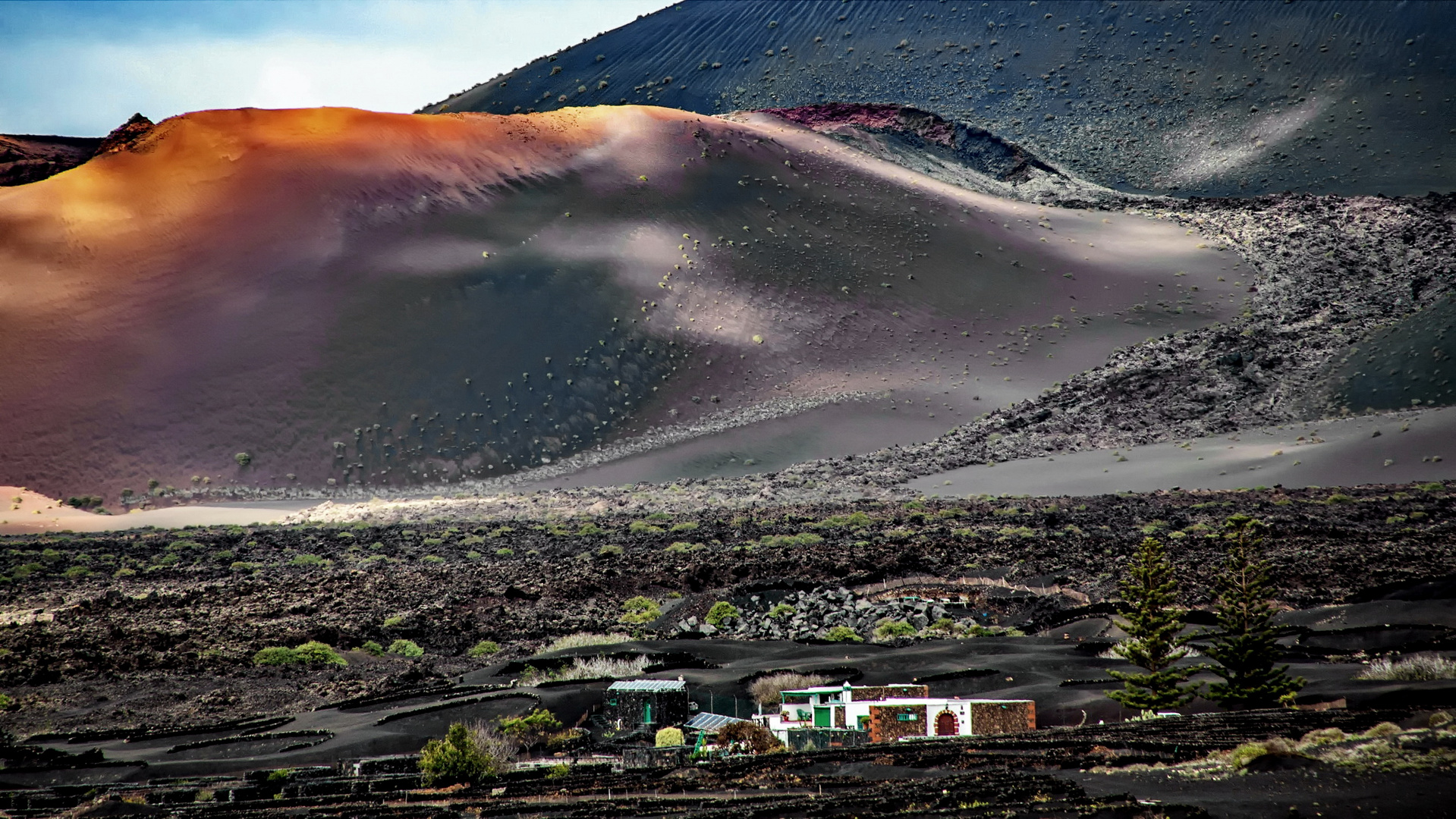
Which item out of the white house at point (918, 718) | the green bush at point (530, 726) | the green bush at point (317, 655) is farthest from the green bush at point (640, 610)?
the white house at point (918, 718)

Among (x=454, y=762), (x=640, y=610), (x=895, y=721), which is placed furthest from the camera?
(x=640, y=610)

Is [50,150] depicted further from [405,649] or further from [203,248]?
[405,649]

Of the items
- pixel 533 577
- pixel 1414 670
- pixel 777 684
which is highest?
pixel 533 577

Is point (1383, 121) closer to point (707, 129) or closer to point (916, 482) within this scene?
point (707, 129)

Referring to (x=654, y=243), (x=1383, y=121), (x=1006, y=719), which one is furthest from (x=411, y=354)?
(x=1383, y=121)

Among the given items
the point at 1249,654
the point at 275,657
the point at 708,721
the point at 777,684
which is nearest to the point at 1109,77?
the point at 777,684
